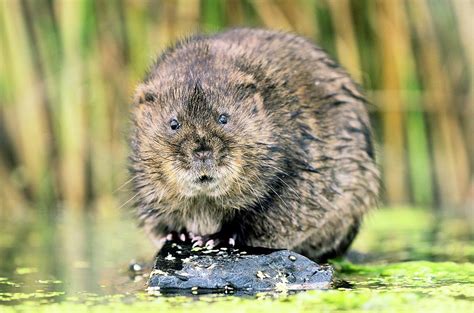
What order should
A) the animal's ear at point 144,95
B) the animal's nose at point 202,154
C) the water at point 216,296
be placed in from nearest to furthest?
the water at point 216,296 → the animal's nose at point 202,154 → the animal's ear at point 144,95

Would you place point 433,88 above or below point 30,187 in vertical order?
above

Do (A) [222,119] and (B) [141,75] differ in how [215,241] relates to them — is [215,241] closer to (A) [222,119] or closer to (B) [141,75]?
(A) [222,119]

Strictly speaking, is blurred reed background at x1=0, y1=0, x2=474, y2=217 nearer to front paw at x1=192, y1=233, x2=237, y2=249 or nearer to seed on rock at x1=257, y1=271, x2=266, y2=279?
front paw at x1=192, y1=233, x2=237, y2=249

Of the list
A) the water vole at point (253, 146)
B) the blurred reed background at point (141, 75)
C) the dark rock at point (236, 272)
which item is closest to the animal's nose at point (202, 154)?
the water vole at point (253, 146)

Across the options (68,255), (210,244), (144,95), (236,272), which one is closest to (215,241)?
(210,244)

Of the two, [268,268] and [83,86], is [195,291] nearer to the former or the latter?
[268,268]

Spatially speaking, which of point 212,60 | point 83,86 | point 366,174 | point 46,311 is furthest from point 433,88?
point 46,311

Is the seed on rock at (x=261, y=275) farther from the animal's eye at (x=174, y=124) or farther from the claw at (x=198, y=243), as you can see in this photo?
the animal's eye at (x=174, y=124)
